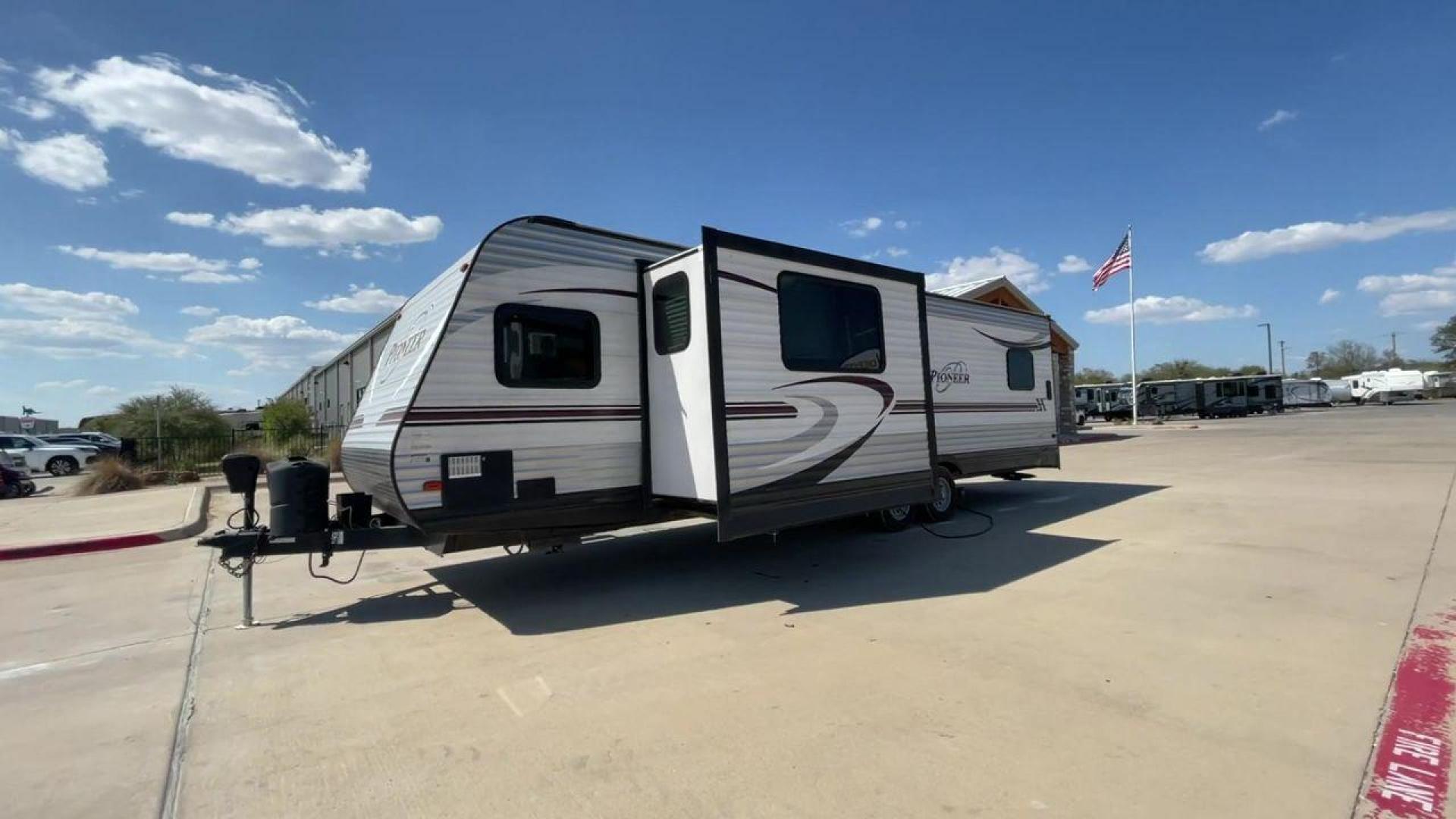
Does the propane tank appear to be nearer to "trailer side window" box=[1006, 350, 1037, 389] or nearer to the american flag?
"trailer side window" box=[1006, 350, 1037, 389]

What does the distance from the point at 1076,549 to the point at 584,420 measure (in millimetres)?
5251

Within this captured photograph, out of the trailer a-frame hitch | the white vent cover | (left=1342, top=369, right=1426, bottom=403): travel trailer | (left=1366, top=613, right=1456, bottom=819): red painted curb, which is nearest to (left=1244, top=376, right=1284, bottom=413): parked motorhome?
(left=1342, top=369, right=1426, bottom=403): travel trailer

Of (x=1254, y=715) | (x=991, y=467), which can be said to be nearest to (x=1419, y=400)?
(x=991, y=467)

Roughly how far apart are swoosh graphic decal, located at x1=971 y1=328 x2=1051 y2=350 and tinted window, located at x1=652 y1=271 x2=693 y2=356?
18.0ft

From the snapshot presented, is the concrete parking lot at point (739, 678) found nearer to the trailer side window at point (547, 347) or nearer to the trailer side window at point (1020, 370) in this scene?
the trailer side window at point (547, 347)

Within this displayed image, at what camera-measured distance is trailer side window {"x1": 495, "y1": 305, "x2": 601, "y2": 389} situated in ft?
18.2

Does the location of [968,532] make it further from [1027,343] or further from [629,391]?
[629,391]

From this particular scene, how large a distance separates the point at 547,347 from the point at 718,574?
2.72 metres

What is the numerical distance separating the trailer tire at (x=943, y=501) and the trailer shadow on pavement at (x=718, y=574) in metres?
0.14

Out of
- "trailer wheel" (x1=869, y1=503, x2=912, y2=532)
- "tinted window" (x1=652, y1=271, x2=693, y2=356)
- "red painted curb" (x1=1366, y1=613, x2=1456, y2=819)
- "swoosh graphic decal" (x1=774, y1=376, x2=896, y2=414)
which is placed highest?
"tinted window" (x1=652, y1=271, x2=693, y2=356)

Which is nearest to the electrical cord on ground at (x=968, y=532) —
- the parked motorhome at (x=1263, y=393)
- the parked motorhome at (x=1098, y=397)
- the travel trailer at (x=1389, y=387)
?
the parked motorhome at (x=1098, y=397)

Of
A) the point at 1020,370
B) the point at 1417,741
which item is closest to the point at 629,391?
the point at 1417,741

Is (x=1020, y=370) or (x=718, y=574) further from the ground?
→ (x=1020, y=370)

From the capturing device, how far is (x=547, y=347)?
18.9 ft
